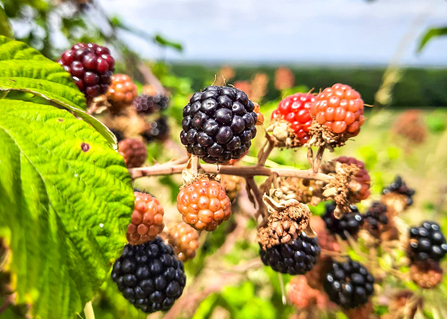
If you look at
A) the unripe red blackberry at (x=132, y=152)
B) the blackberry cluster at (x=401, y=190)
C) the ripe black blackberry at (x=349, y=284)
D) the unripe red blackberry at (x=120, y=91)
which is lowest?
the ripe black blackberry at (x=349, y=284)

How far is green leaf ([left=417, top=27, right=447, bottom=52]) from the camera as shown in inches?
76.2

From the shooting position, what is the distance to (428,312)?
1.62 metres

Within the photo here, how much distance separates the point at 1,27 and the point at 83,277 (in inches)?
38.1

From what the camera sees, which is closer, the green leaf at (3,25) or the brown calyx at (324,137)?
the brown calyx at (324,137)

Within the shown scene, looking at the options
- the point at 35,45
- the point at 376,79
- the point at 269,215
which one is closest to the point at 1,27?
the point at 269,215

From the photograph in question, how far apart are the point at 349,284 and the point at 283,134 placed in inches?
26.0

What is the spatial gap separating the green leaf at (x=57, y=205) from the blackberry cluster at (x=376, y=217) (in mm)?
986

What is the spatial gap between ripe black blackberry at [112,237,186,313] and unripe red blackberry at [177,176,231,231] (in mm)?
247

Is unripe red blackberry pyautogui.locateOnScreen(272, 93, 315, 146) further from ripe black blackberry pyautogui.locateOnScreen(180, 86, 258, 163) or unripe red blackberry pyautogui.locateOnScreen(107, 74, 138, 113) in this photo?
unripe red blackberry pyautogui.locateOnScreen(107, 74, 138, 113)

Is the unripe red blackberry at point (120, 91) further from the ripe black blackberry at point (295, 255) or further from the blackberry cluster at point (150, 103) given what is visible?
the blackberry cluster at point (150, 103)

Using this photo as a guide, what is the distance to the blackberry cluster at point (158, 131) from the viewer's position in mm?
2127

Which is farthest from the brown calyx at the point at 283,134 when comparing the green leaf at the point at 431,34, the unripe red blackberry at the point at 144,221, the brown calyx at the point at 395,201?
the green leaf at the point at 431,34

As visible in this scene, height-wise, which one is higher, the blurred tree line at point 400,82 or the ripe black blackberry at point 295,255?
the ripe black blackberry at point 295,255

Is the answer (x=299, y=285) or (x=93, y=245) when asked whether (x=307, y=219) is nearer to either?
(x=93, y=245)
